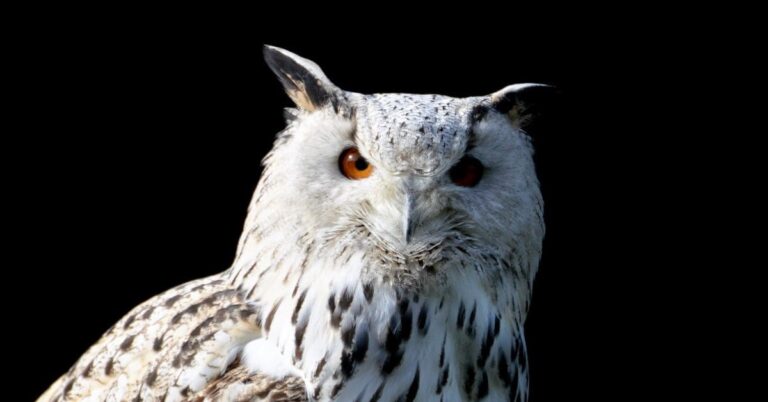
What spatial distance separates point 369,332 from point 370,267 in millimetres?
153

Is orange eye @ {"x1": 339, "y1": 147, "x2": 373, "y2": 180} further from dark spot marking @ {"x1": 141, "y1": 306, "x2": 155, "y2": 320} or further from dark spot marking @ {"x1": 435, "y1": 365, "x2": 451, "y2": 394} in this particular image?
dark spot marking @ {"x1": 141, "y1": 306, "x2": 155, "y2": 320}

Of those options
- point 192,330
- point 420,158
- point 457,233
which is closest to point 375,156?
point 420,158

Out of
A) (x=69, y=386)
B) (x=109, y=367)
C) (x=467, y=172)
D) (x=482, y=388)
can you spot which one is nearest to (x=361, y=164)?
(x=467, y=172)

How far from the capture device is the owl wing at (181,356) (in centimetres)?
265

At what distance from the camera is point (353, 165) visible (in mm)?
2629

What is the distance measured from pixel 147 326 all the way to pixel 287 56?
772 millimetres

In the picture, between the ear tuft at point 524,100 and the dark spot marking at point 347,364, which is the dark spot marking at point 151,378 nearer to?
the dark spot marking at point 347,364

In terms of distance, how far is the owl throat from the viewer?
104 inches

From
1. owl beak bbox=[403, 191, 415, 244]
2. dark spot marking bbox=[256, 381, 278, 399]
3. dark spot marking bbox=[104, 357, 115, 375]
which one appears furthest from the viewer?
dark spot marking bbox=[104, 357, 115, 375]

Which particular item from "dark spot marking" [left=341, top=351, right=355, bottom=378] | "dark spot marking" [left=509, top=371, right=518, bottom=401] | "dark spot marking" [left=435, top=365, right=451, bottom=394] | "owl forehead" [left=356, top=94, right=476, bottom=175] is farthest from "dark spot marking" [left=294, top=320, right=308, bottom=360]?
"dark spot marking" [left=509, top=371, right=518, bottom=401]

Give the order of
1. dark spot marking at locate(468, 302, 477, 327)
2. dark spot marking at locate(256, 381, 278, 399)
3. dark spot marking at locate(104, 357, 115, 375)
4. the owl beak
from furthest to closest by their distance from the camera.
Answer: dark spot marking at locate(104, 357, 115, 375), dark spot marking at locate(468, 302, 477, 327), dark spot marking at locate(256, 381, 278, 399), the owl beak

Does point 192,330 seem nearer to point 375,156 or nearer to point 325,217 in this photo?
point 325,217

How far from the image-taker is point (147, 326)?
9.40 feet

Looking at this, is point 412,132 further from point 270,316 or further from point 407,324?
point 270,316
